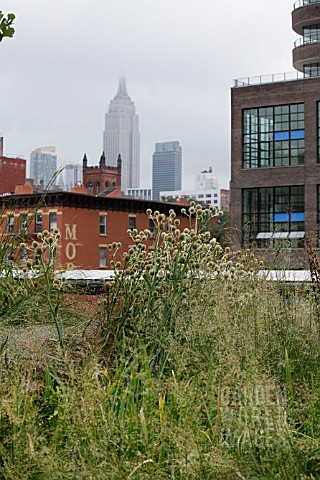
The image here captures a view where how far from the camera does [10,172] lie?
71.1 m

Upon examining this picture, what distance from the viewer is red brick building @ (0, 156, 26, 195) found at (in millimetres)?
70250

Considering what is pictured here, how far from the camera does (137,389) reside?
11.4ft

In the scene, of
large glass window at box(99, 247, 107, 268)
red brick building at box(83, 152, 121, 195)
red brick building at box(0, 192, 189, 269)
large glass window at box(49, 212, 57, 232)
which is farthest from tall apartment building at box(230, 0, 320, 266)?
red brick building at box(83, 152, 121, 195)

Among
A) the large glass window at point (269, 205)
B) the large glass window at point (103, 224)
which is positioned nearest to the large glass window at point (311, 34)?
the large glass window at point (269, 205)

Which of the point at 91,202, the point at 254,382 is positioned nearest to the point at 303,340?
the point at 254,382

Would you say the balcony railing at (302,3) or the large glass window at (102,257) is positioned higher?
the balcony railing at (302,3)

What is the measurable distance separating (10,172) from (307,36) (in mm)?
29687

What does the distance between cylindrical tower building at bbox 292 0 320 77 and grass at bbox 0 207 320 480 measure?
164ft

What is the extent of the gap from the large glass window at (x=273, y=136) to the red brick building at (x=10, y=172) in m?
24.8

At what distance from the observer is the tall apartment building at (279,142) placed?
50.4m

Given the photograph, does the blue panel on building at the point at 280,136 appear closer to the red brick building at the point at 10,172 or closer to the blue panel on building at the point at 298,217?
the blue panel on building at the point at 298,217

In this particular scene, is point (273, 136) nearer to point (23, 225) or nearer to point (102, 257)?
point (102, 257)

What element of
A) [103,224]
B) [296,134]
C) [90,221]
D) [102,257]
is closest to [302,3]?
[296,134]

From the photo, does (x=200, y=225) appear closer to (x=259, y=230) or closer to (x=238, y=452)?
(x=238, y=452)
